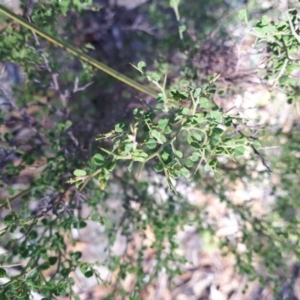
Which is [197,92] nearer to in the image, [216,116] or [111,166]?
[216,116]

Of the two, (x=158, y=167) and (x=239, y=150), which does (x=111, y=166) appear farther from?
(x=239, y=150)

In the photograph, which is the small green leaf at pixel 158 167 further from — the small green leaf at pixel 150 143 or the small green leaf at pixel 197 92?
the small green leaf at pixel 197 92

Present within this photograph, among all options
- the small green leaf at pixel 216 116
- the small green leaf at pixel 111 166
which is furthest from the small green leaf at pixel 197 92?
the small green leaf at pixel 111 166

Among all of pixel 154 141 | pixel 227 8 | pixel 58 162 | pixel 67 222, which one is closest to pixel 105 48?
pixel 227 8

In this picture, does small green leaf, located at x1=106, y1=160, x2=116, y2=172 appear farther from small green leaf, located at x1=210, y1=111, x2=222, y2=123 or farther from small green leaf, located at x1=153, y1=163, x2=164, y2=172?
small green leaf, located at x1=210, y1=111, x2=222, y2=123

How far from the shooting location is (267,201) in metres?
2.06

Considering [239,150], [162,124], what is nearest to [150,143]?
[162,124]

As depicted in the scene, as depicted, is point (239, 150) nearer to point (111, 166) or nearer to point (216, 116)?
point (216, 116)

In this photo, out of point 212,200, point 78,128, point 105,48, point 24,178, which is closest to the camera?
point 78,128

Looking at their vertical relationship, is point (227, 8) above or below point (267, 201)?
above

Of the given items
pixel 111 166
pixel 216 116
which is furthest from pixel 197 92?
pixel 111 166

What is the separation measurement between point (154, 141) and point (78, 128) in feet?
2.54

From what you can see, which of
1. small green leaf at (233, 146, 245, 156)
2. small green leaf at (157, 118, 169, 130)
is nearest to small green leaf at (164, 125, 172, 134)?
small green leaf at (157, 118, 169, 130)

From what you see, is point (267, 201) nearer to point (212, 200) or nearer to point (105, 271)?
point (212, 200)
